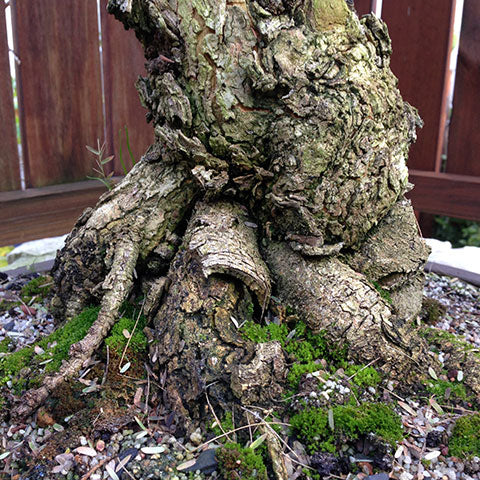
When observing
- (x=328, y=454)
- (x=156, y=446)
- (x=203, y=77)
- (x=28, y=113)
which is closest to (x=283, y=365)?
(x=328, y=454)

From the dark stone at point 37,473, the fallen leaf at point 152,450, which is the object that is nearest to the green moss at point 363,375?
the fallen leaf at point 152,450

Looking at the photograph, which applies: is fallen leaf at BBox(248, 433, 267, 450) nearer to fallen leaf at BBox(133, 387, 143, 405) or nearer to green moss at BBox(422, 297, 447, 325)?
fallen leaf at BBox(133, 387, 143, 405)

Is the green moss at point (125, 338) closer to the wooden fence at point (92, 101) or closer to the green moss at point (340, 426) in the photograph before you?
the green moss at point (340, 426)

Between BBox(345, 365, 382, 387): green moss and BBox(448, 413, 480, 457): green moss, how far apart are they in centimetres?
27

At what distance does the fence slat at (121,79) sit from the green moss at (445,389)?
282 cm

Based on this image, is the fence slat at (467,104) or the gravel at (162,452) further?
the fence slat at (467,104)

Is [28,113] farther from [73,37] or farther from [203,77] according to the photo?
[203,77]

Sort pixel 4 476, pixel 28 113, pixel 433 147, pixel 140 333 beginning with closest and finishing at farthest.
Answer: pixel 4 476, pixel 140 333, pixel 28 113, pixel 433 147

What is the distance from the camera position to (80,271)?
1.98 metres

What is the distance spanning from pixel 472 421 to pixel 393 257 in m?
0.72

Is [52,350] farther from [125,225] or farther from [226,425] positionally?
[226,425]

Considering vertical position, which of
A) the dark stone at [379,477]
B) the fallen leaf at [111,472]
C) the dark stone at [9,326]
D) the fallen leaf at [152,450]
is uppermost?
the fallen leaf at [152,450]

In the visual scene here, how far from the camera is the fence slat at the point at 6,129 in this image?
3.07m

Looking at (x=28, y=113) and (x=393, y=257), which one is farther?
(x=28, y=113)
